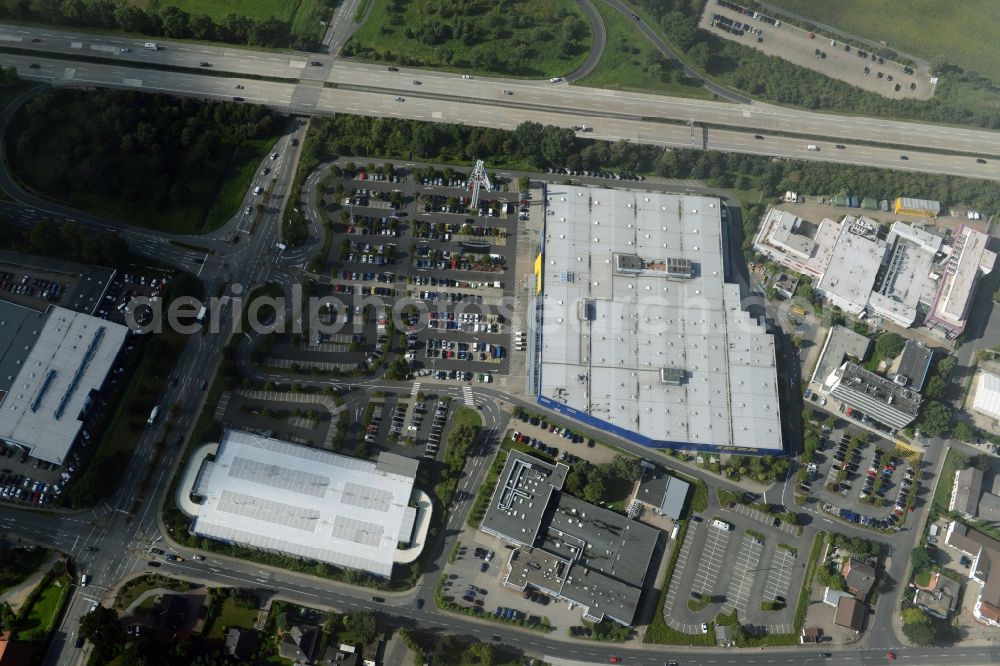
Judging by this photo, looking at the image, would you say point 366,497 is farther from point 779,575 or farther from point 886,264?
point 886,264

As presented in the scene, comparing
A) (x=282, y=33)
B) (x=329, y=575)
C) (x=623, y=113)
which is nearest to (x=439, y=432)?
(x=329, y=575)

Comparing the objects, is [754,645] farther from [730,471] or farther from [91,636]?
[91,636]

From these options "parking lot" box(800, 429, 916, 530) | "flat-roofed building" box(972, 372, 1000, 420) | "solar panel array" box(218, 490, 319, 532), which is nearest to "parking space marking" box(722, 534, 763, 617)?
"parking lot" box(800, 429, 916, 530)

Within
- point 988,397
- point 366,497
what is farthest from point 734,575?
point 366,497

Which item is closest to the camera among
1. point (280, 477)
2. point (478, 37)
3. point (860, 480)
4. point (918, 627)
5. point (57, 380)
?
point (280, 477)

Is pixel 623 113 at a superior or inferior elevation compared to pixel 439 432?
superior

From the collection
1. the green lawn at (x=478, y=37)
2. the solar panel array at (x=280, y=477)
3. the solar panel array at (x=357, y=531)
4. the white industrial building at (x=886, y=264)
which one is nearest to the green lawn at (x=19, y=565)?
the solar panel array at (x=280, y=477)

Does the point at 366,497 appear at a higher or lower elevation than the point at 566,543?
lower
